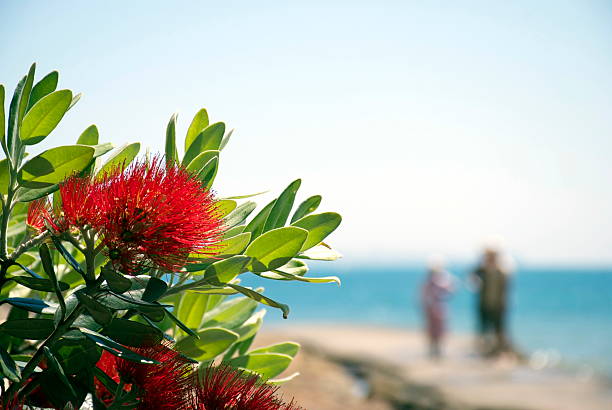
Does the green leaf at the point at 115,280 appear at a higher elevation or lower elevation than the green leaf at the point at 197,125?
lower

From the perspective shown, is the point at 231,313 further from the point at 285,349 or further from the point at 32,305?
the point at 32,305

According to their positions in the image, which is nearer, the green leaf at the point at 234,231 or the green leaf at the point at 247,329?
the green leaf at the point at 234,231

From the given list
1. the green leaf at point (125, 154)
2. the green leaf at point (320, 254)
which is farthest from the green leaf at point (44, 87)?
the green leaf at point (320, 254)

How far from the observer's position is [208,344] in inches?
32.3

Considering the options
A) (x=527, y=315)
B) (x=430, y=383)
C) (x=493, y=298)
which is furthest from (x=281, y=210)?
(x=527, y=315)

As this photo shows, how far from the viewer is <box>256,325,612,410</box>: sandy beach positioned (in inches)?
295

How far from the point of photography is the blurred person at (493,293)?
982cm

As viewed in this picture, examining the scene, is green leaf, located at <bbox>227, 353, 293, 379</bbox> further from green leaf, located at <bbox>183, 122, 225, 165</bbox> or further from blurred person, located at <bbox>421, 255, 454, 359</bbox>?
blurred person, located at <bbox>421, 255, 454, 359</bbox>

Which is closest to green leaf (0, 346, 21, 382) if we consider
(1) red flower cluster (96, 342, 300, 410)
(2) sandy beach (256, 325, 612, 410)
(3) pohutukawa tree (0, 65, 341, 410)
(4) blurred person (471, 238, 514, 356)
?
(3) pohutukawa tree (0, 65, 341, 410)

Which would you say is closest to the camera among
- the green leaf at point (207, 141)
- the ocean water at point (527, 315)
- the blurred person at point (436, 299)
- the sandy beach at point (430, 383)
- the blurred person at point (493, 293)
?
the green leaf at point (207, 141)

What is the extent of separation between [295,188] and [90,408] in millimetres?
328

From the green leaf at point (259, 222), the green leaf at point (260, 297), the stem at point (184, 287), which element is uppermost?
the green leaf at point (259, 222)

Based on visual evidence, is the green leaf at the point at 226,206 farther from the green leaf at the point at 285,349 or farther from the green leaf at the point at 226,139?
the green leaf at the point at 285,349

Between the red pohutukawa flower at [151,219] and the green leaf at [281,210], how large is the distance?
130 mm
